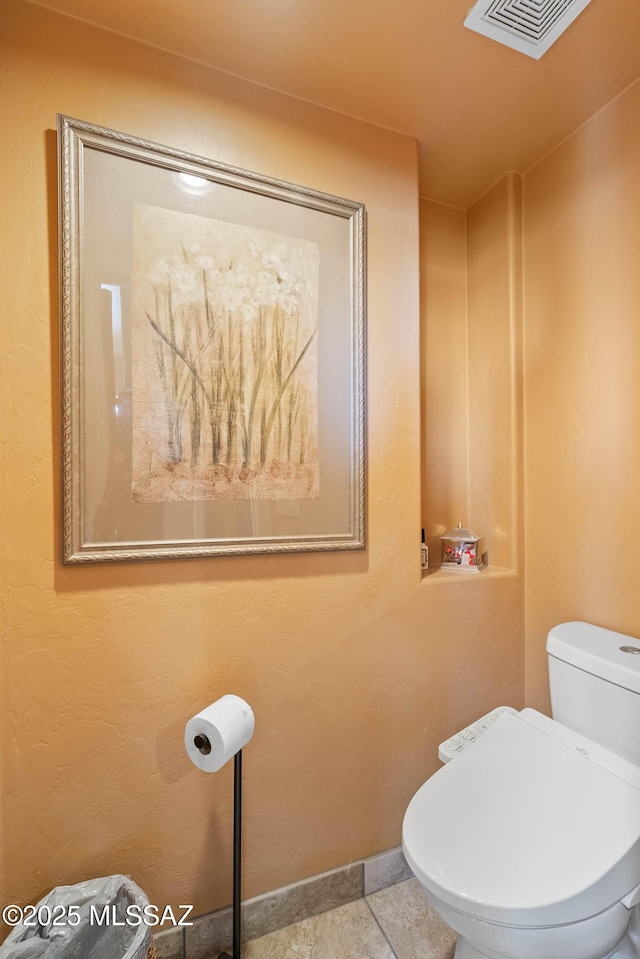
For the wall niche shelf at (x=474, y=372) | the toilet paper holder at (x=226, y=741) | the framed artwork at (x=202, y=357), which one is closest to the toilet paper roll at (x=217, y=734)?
the toilet paper holder at (x=226, y=741)

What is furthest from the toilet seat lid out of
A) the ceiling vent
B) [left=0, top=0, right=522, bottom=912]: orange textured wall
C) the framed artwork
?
the ceiling vent

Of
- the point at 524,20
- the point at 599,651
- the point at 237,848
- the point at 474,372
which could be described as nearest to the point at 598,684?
the point at 599,651

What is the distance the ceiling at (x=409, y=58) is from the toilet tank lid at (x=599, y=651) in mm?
1546

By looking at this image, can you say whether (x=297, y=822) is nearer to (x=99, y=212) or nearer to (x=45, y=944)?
(x=45, y=944)

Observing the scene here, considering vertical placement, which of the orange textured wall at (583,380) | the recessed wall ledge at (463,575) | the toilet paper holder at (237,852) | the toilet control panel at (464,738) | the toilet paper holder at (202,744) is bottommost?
the toilet paper holder at (237,852)

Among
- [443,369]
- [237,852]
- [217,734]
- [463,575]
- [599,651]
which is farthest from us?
[443,369]

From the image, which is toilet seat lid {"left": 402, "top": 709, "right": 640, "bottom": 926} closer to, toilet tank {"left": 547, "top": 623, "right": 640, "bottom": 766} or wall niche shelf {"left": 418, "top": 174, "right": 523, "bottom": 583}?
toilet tank {"left": 547, "top": 623, "right": 640, "bottom": 766}

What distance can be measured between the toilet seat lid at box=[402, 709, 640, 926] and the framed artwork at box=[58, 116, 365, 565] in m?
0.66

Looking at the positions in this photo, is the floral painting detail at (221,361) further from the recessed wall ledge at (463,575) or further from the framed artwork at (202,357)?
the recessed wall ledge at (463,575)

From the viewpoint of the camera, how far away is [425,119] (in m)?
1.42

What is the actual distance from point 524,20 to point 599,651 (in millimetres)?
1584

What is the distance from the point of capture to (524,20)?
1.11 meters

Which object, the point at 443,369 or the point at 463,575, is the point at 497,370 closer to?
the point at 443,369

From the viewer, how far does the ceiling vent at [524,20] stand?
42.3 inches
